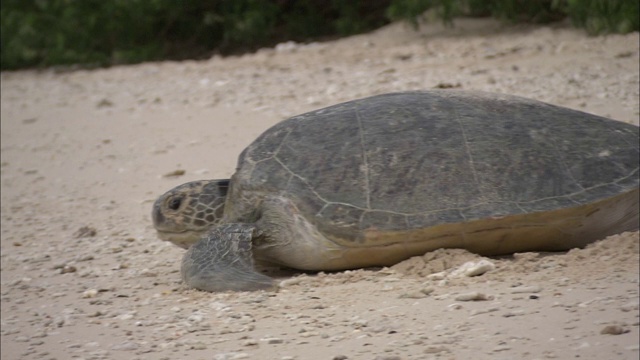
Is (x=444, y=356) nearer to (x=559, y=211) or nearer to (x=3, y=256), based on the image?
(x=559, y=211)

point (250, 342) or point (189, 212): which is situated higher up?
point (189, 212)

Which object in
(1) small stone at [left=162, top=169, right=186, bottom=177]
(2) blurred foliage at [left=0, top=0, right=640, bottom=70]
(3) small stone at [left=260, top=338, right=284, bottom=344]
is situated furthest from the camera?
(2) blurred foliage at [left=0, top=0, right=640, bottom=70]

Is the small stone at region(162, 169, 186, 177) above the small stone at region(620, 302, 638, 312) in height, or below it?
below

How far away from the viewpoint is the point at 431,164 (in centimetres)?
435

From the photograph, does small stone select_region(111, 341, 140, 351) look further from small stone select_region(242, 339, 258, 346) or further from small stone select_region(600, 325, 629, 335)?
small stone select_region(600, 325, 629, 335)

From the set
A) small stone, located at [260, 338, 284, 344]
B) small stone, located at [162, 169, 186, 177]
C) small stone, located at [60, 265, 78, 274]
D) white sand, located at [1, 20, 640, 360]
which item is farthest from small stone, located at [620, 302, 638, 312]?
small stone, located at [162, 169, 186, 177]

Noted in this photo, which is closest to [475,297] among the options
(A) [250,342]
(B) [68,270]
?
(A) [250,342]

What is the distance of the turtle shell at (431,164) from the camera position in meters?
4.25

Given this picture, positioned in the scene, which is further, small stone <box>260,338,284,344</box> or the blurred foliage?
the blurred foliage

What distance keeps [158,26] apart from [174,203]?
8.54 metres

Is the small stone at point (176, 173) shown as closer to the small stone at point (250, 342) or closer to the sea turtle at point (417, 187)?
the sea turtle at point (417, 187)

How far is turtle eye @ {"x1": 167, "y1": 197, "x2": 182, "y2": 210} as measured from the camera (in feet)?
15.8

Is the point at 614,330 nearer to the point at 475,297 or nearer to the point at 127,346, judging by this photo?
the point at 475,297

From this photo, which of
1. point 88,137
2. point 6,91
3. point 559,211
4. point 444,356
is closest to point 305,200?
point 559,211
